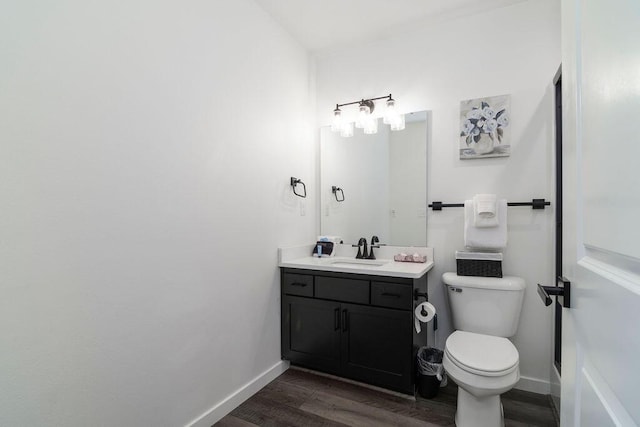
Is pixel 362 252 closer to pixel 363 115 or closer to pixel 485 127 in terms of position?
pixel 363 115

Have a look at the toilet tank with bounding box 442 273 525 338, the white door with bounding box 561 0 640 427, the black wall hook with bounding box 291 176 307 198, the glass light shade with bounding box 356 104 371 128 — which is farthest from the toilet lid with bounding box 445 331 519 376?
the glass light shade with bounding box 356 104 371 128

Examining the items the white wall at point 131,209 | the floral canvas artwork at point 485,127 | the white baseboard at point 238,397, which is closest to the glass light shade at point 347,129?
the white wall at point 131,209

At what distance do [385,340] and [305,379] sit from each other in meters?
0.71

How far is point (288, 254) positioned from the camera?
2.47 m

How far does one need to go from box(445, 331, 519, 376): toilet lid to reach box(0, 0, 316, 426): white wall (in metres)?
1.27

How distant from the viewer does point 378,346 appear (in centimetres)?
206

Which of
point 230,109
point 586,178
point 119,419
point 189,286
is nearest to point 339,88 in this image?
point 230,109

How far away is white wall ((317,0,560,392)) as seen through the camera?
2107mm

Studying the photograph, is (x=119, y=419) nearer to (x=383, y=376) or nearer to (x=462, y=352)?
(x=383, y=376)

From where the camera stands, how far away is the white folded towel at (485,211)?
6.78 ft

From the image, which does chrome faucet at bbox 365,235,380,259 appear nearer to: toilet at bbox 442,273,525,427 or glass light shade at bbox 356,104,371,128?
toilet at bbox 442,273,525,427

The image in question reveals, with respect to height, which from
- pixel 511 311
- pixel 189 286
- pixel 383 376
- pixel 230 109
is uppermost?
pixel 230 109

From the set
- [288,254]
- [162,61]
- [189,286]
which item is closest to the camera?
[162,61]

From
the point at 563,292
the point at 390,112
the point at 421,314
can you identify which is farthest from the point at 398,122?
the point at 563,292
